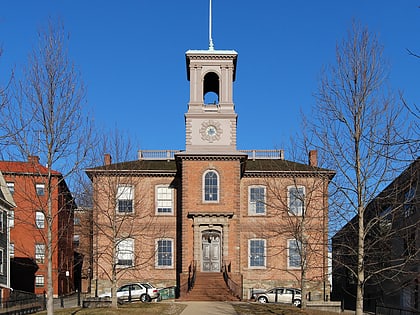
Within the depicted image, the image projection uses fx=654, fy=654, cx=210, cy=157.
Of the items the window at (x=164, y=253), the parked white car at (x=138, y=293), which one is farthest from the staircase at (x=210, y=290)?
the window at (x=164, y=253)

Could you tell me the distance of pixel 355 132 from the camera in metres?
19.3

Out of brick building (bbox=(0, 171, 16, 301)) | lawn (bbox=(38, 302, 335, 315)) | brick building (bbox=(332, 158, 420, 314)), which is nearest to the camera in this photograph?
brick building (bbox=(332, 158, 420, 314))

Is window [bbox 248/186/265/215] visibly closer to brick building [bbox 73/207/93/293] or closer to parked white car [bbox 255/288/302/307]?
parked white car [bbox 255/288/302/307]

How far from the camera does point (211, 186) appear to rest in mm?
43094

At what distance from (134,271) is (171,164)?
334 inches

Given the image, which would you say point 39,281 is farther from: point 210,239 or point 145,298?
point 210,239

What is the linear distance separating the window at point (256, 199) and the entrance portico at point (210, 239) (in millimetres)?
5009

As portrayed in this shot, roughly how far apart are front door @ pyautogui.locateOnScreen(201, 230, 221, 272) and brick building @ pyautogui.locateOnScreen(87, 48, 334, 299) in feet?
0.22

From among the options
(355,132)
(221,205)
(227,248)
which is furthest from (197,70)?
(355,132)

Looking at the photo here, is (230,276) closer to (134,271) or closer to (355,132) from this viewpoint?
(134,271)

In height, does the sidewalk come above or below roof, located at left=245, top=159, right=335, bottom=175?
below

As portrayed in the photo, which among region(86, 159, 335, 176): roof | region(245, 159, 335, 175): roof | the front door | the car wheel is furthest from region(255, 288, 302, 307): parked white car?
region(245, 159, 335, 175): roof

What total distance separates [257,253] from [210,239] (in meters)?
5.10

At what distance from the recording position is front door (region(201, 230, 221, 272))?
141 feet
